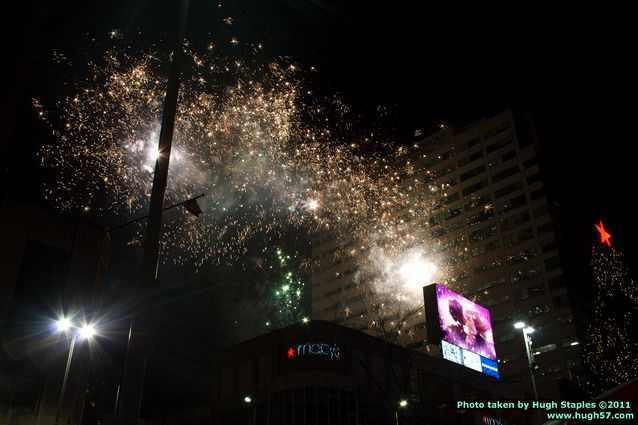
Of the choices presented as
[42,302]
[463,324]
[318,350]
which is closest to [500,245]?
[463,324]

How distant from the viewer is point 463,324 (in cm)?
4241

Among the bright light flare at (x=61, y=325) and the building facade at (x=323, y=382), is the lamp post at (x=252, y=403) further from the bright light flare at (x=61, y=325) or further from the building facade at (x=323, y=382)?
the bright light flare at (x=61, y=325)

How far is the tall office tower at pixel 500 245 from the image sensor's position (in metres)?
101

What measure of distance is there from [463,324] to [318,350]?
1225 centimetres

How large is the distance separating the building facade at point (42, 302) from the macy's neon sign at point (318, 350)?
685 inches

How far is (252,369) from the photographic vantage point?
51594 millimetres

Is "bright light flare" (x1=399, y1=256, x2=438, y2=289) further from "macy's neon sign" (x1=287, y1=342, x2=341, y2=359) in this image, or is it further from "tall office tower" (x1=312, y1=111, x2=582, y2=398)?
"macy's neon sign" (x1=287, y1=342, x2=341, y2=359)

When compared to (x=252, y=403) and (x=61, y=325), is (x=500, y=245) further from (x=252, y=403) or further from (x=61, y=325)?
(x=61, y=325)

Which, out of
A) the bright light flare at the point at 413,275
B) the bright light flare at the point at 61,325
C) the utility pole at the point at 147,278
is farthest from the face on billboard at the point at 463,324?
the bright light flare at the point at 413,275

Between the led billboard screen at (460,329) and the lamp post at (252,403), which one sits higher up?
the led billboard screen at (460,329)

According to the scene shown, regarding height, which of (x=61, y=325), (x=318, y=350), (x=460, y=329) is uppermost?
(x=460, y=329)

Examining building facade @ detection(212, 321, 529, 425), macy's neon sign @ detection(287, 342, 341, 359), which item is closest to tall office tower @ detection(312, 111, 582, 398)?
building facade @ detection(212, 321, 529, 425)

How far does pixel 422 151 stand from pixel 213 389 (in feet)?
320

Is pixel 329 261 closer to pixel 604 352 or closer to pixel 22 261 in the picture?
pixel 604 352
